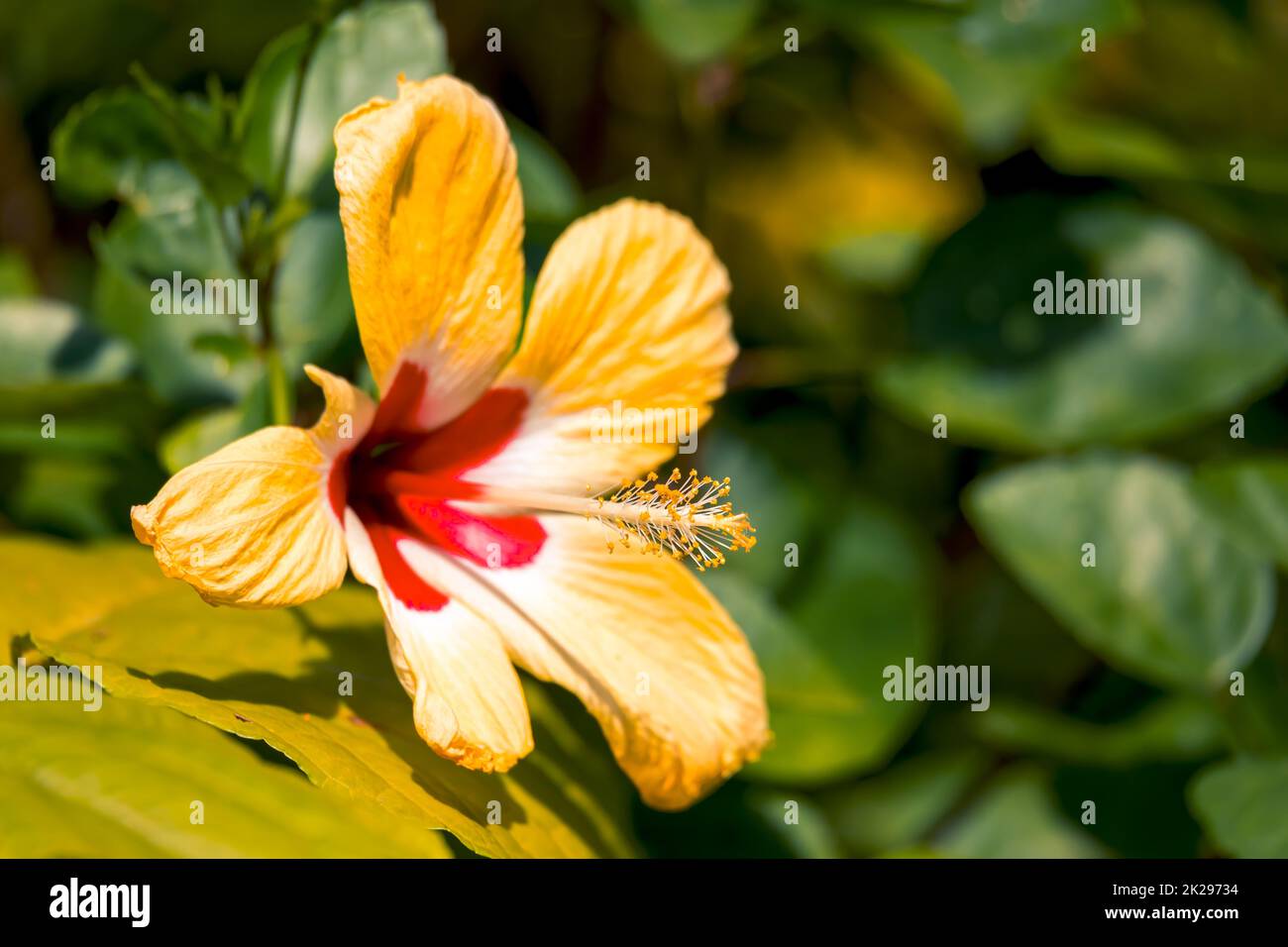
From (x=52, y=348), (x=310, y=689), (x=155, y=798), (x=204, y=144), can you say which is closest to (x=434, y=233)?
(x=204, y=144)

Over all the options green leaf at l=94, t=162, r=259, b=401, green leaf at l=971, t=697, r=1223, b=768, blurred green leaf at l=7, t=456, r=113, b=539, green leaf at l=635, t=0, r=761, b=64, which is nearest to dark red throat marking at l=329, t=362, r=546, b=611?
green leaf at l=94, t=162, r=259, b=401

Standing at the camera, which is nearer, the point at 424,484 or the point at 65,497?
the point at 424,484

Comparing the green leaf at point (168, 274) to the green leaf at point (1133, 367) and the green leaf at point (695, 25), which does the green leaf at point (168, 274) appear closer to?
the green leaf at point (695, 25)

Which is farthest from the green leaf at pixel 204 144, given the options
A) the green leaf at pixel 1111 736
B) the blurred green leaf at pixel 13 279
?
the green leaf at pixel 1111 736

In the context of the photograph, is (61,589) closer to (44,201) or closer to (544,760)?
(544,760)

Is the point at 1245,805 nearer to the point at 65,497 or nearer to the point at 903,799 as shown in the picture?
the point at 903,799

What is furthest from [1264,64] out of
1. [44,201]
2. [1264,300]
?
[44,201]

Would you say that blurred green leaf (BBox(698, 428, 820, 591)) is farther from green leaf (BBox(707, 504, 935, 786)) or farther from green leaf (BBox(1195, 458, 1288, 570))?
green leaf (BBox(1195, 458, 1288, 570))
